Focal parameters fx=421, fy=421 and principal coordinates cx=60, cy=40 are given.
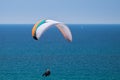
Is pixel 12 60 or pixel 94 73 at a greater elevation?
pixel 12 60

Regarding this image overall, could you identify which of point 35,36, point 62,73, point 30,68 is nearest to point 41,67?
point 30,68

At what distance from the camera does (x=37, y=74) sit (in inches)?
2156

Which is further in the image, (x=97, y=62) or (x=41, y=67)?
(x=97, y=62)

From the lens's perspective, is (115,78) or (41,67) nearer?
(115,78)

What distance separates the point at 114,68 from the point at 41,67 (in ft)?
34.7

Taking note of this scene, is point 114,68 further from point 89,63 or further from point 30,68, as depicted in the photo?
point 30,68

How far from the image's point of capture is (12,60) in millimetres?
69375

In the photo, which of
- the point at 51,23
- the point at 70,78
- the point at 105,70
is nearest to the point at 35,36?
the point at 51,23

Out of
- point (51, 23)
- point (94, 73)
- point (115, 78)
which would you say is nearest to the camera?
point (51, 23)

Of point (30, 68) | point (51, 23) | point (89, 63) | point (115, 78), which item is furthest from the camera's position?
point (89, 63)

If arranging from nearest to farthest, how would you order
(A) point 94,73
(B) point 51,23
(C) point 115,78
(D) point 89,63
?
(B) point 51,23 < (C) point 115,78 < (A) point 94,73 < (D) point 89,63

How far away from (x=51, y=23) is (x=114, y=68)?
1268 inches

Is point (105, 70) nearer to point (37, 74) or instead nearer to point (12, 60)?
point (37, 74)

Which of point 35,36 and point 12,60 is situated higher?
point 12,60
